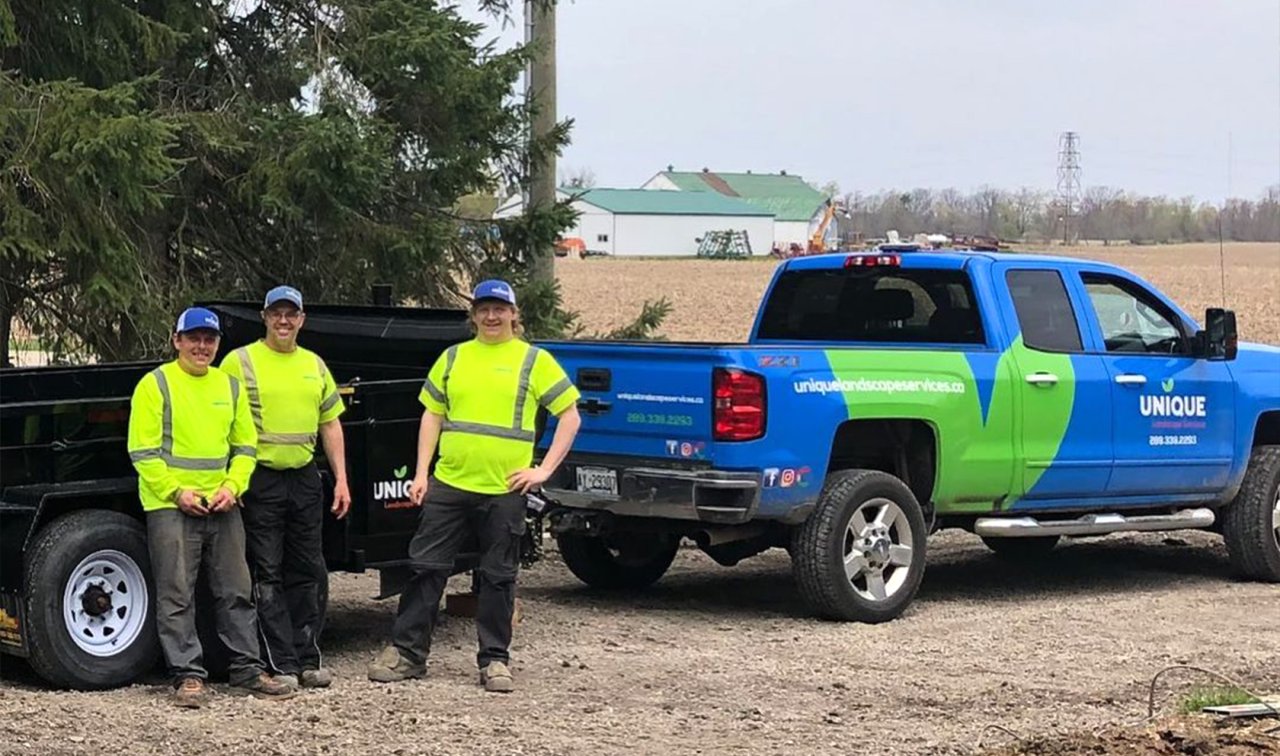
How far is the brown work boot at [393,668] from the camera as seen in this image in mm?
7656

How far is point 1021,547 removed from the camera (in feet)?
40.6

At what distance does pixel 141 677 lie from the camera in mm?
7562

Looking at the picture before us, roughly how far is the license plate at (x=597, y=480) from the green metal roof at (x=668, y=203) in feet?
389

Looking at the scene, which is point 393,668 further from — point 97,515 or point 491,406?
point 97,515

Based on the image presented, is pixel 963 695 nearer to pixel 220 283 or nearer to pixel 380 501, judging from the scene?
pixel 380 501

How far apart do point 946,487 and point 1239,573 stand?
2.65 metres

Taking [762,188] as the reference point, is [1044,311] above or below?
below

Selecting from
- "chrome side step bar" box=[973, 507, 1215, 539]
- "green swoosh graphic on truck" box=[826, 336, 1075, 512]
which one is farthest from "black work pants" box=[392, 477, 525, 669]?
"chrome side step bar" box=[973, 507, 1215, 539]

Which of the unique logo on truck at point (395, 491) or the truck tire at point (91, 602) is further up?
the unique logo on truck at point (395, 491)

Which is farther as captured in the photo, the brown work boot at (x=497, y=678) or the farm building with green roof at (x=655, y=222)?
the farm building with green roof at (x=655, y=222)

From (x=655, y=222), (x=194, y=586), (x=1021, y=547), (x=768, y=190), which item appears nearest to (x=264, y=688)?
(x=194, y=586)

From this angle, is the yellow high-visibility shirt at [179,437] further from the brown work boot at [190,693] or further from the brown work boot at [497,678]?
the brown work boot at [497,678]

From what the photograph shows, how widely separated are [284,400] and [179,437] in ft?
1.64

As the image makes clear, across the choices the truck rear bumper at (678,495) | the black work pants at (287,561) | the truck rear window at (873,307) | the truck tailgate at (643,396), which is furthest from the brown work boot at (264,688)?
the truck rear window at (873,307)
